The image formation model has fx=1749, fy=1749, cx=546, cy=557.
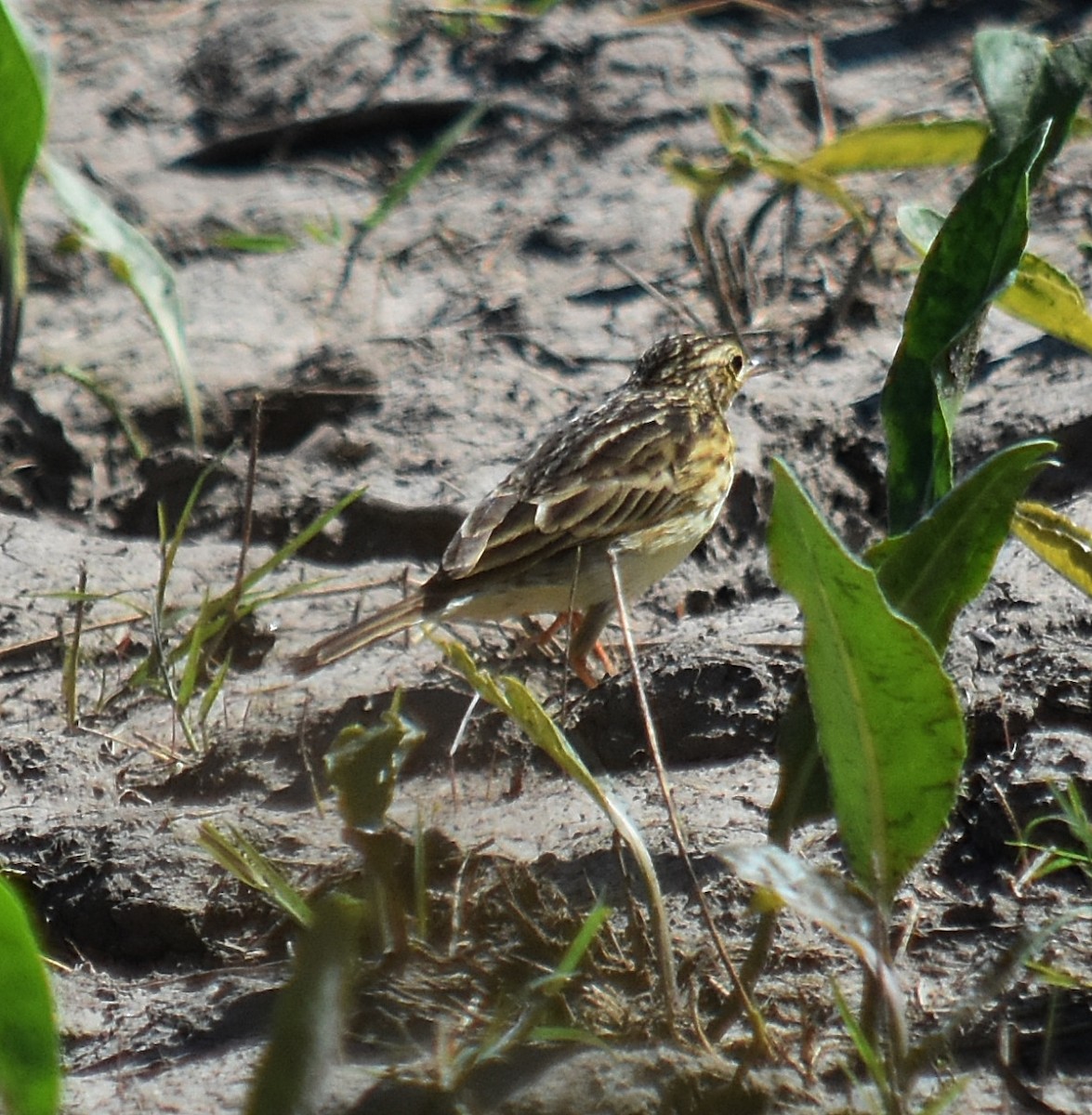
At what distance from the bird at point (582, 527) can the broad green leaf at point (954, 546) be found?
5.39ft

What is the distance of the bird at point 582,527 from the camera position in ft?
14.9

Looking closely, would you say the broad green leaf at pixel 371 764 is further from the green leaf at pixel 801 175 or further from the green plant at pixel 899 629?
the green leaf at pixel 801 175

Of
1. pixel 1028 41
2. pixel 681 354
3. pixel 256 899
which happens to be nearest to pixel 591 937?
pixel 256 899

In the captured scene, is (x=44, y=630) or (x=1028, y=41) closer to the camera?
(x=1028, y=41)

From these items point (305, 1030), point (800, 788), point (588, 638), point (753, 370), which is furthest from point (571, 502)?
point (305, 1030)

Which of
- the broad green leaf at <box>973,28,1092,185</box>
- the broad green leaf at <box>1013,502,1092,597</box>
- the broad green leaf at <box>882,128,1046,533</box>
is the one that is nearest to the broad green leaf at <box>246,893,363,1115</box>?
the broad green leaf at <box>882,128,1046,533</box>

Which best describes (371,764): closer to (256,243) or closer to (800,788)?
(800,788)

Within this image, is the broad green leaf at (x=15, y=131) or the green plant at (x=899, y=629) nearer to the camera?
the green plant at (x=899, y=629)

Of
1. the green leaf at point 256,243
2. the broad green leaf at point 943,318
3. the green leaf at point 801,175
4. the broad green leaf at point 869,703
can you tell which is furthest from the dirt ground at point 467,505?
the broad green leaf at point 943,318

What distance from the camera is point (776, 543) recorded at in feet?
8.62

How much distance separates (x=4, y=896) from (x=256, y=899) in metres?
0.98

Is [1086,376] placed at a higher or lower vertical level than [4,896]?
lower

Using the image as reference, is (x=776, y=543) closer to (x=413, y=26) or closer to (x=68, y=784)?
(x=68, y=784)

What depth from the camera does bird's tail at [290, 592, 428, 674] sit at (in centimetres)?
432
